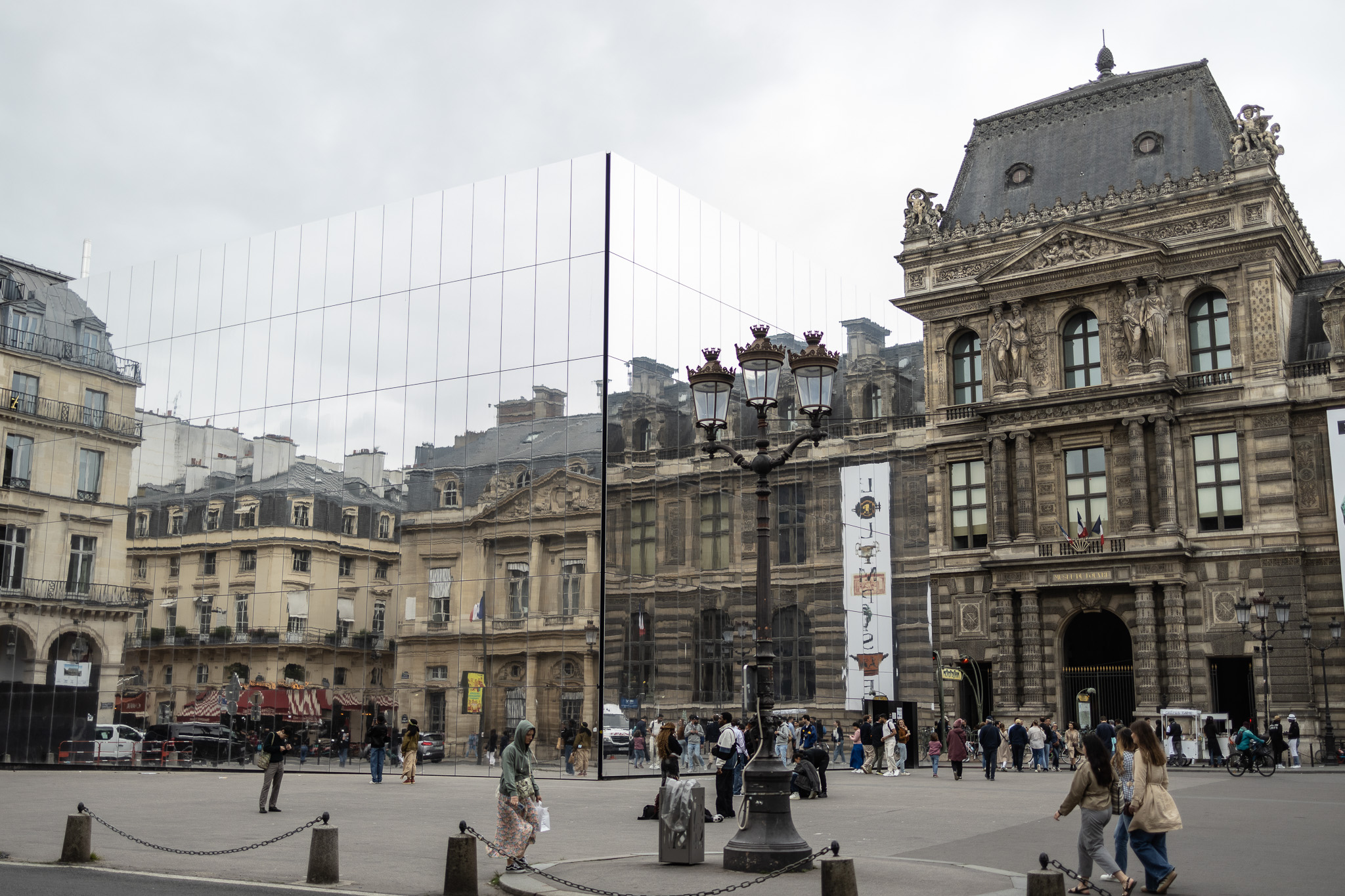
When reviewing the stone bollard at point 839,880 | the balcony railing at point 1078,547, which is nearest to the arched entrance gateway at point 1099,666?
the balcony railing at point 1078,547

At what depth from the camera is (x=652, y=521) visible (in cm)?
3519

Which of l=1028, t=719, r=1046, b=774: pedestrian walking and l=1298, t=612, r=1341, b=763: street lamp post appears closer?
l=1028, t=719, r=1046, b=774: pedestrian walking

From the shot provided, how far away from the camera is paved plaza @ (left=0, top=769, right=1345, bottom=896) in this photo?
13.0 meters

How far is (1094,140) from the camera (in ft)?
167

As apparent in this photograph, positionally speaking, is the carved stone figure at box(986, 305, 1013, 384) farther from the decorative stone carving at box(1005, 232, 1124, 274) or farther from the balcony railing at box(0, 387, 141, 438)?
the balcony railing at box(0, 387, 141, 438)

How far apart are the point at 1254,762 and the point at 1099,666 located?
1232cm

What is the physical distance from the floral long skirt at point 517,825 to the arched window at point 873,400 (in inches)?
1341

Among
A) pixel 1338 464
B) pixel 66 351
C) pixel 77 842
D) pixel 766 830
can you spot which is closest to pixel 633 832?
pixel 766 830

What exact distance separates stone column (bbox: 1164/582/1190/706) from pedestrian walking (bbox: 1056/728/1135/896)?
109 ft

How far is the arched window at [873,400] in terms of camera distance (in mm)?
47781

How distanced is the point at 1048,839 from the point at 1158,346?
32238 mm

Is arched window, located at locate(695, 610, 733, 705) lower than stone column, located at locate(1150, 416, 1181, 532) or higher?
lower

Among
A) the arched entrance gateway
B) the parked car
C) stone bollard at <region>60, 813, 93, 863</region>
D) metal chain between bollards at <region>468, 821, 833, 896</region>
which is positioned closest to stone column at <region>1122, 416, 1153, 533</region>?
the arched entrance gateway

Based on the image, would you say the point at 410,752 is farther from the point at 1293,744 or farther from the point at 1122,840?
the point at 1293,744
